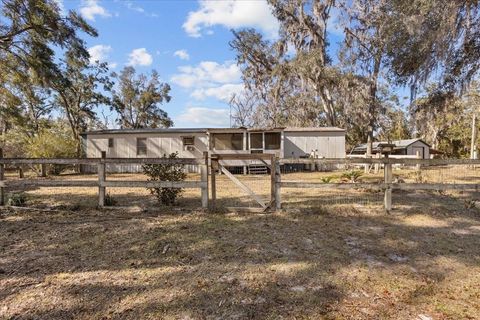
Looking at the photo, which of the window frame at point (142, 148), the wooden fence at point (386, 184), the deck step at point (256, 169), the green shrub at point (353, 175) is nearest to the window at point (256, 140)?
the deck step at point (256, 169)

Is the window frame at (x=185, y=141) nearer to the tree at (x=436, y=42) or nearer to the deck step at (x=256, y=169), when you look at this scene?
the deck step at (x=256, y=169)

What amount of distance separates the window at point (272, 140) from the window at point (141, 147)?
27.1ft

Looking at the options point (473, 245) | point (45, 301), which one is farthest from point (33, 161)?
point (473, 245)

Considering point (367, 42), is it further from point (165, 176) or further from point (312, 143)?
point (165, 176)

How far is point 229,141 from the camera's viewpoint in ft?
71.2

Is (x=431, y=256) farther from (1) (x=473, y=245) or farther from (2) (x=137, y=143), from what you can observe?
(2) (x=137, y=143)

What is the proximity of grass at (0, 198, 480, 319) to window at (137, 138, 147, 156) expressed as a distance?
15577mm

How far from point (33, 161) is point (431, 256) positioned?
8.28 metres

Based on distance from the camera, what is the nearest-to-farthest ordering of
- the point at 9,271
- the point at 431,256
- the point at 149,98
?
1. the point at 9,271
2. the point at 431,256
3. the point at 149,98

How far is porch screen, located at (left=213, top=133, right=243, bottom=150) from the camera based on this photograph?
21.6 metres

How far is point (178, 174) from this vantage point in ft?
25.8

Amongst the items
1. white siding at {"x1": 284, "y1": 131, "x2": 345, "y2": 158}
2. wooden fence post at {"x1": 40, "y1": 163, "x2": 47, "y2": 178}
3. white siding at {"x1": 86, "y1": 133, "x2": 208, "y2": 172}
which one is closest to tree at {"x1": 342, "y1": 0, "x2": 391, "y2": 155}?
white siding at {"x1": 284, "y1": 131, "x2": 345, "y2": 158}

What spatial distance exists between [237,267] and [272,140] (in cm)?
1799

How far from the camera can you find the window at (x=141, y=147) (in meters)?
22.0
